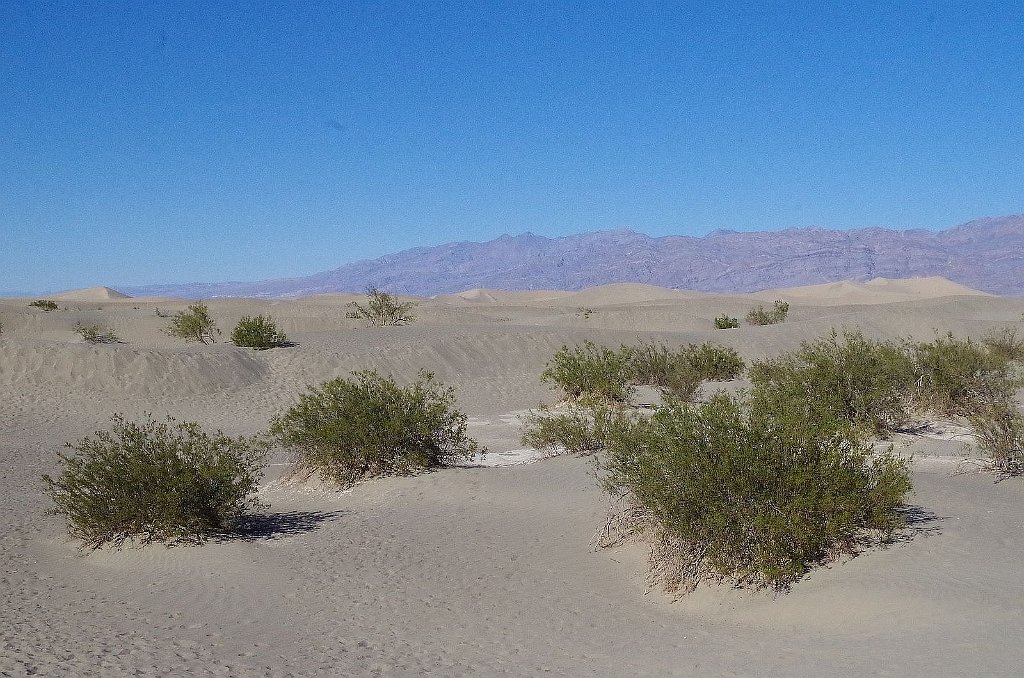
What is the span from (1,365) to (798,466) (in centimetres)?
2157

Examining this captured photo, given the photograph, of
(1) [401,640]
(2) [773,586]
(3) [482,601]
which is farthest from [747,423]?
(1) [401,640]

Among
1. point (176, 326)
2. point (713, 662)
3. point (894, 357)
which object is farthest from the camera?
point (176, 326)

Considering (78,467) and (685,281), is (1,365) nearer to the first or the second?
(78,467)

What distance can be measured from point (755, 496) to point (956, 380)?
1091 centimetres

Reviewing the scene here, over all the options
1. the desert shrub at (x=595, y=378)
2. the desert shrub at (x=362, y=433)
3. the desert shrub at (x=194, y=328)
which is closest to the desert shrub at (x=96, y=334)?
the desert shrub at (x=194, y=328)

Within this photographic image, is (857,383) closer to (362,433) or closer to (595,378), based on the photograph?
(595,378)

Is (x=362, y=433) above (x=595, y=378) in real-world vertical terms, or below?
above

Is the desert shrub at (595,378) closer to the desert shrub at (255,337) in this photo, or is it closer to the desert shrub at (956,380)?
the desert shrub at (956,380)

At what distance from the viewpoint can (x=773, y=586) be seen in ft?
22.1

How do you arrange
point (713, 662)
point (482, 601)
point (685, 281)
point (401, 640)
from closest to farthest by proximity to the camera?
point (713, 662) → point (401, 640) → point (482, 601) → point (685, 281)

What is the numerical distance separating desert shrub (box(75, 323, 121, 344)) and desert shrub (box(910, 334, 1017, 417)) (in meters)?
26.4

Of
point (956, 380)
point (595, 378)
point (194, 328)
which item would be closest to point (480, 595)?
point (956, 380)

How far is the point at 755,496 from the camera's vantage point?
726 cm

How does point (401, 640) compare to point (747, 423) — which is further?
point (747, 423)
